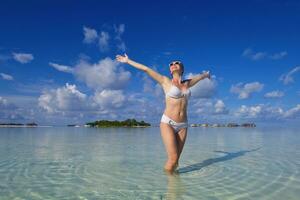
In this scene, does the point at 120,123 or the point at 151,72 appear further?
the point at 120,123

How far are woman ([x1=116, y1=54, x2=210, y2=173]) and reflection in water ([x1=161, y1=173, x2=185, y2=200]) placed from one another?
64 centimetres

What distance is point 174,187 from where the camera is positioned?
6.90 metres

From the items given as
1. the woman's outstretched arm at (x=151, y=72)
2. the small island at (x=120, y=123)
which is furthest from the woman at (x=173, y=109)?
the small island at (x=120, y=123)

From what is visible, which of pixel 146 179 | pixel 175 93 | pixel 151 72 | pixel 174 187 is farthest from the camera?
pixel 151 72

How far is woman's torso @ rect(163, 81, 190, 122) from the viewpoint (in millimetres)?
8336

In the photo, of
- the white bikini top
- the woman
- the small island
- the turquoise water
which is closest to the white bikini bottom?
the woman

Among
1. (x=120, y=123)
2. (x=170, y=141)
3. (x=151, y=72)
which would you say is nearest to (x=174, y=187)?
(x=170, y=141)

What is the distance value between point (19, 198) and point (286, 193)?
510 centimetres

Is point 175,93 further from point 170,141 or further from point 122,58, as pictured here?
point 122,58

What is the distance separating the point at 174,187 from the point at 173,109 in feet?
7.27

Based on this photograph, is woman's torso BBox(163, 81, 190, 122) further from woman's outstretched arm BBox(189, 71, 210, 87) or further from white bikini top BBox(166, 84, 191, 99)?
woman's outstretched arm BBox(189, 71, 210, 87)

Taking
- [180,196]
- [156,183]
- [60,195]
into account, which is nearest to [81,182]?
[60,195]

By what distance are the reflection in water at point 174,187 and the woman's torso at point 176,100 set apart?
57.8 inches

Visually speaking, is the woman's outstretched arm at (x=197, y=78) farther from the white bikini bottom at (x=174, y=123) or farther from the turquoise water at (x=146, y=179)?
the turquoise water at (x=146, y=179)
